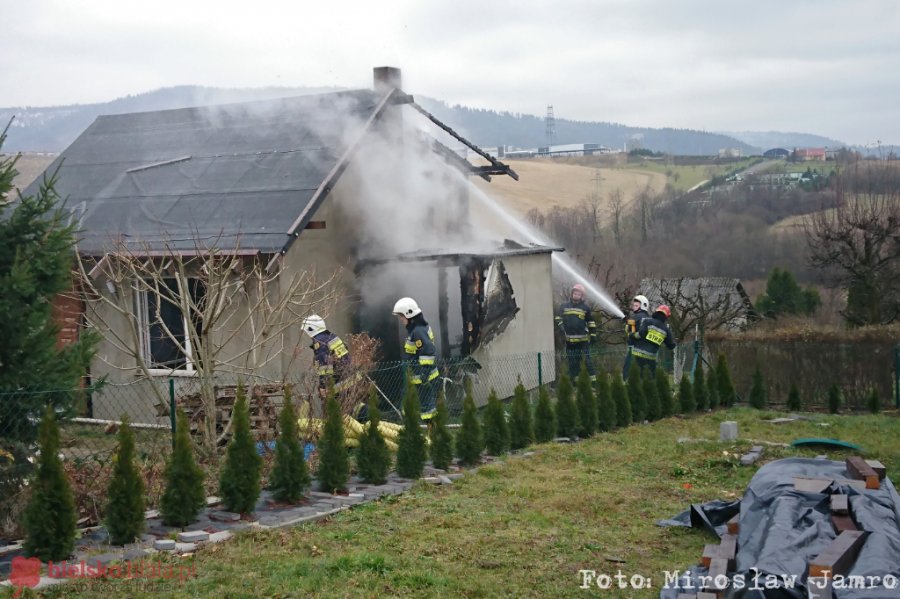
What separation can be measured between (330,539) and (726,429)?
6.20 m

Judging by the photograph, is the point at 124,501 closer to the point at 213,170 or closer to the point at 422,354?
the point at 422,354

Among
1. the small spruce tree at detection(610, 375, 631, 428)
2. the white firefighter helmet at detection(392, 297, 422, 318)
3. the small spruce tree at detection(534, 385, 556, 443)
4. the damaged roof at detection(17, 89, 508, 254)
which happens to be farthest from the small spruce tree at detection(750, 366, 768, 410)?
the damaged roof at detection(17, 89, 508, 254)

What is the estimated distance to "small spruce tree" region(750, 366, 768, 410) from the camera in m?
15.6

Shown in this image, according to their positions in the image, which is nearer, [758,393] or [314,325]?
[314,325]

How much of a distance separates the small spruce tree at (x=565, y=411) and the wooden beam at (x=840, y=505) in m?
5.81

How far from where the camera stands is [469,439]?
10.2 m

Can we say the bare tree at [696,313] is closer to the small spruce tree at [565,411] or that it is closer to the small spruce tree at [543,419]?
the small spruce tree at [565,411]

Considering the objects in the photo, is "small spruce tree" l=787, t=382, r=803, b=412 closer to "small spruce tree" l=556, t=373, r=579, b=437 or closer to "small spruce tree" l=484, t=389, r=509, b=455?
"small spruce tree" l=556, t=373, r=579, b=437

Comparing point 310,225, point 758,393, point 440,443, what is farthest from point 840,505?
point 758,393

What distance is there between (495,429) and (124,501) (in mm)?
4904

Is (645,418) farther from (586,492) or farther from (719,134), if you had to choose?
(719,134)

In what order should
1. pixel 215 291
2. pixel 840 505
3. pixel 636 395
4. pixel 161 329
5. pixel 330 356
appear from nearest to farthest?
pixel 840 505 < pixel 215 291 < pixel 330 356 < pixel 636 395 < pixel 161 329

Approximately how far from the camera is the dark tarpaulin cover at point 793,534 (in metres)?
5.05

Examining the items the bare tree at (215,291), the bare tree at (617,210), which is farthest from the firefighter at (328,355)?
the bare tree at (617,210)
